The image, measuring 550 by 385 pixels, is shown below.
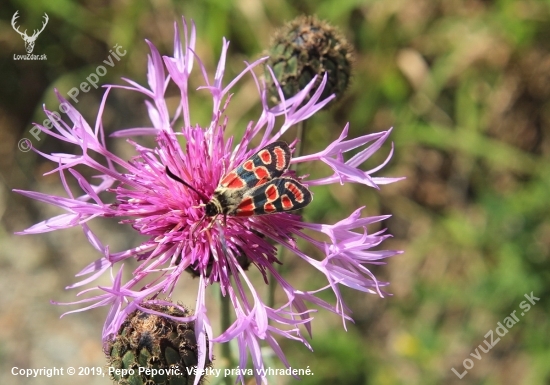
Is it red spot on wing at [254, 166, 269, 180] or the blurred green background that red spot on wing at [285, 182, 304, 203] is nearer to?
red spot on wing at [254, 166, 269, 180]

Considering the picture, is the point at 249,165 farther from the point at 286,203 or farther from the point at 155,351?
the point at 155,351

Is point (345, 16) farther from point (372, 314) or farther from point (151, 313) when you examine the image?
point (151, 313)

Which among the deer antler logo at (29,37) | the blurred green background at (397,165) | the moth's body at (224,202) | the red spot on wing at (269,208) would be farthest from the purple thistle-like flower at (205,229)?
the deer antler logo at (29,37)

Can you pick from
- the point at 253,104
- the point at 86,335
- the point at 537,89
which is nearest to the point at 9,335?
the point at 86,335

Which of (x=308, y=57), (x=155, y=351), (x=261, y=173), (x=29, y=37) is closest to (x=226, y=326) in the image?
(x=155, y=351)

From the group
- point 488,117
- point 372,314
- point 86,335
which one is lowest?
point 372,314

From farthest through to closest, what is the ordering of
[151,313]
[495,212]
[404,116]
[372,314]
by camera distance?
[372,314] < [404,116] < [495,212] < [151,313]
